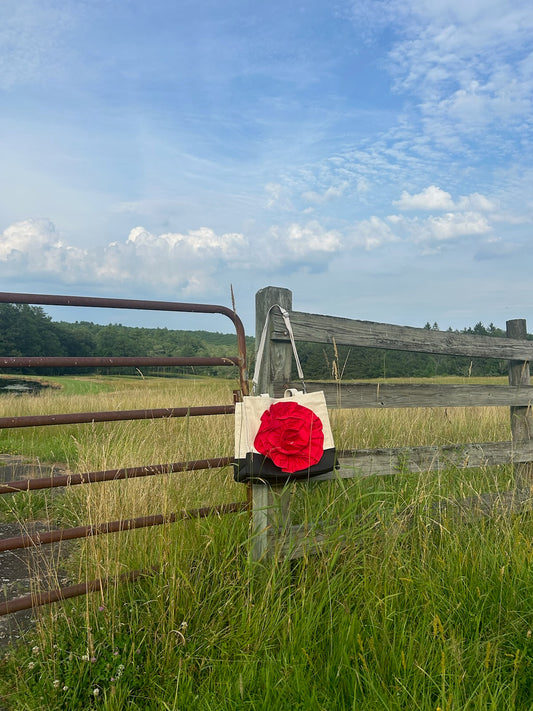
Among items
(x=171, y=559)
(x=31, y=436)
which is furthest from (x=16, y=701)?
(x=31, y=436)

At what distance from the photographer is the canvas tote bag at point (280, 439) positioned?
9.38 ft

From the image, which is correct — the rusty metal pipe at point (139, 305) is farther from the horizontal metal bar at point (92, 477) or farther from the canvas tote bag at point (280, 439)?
the horizontal metal bar at point (92, 477)

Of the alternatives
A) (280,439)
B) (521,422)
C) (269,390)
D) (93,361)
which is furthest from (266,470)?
(521,422)

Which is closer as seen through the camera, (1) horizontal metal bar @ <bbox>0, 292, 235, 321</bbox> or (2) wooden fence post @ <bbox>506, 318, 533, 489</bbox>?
(1) horizontal metal bar @ <bbox>0, 292, 235, 321</bbox>

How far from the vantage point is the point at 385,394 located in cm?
383

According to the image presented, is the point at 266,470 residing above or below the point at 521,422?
below

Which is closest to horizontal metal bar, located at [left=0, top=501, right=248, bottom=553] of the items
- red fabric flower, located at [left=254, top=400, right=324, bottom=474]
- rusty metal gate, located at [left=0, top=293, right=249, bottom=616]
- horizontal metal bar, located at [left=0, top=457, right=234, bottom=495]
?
rusty metal gate, located at [left=0, top=293, right=249, bottom=616]

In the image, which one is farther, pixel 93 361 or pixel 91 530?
pixel 93 361

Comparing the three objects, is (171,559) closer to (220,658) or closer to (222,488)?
(220,658)

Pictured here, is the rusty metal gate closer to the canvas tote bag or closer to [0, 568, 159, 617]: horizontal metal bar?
[0, 568, 159, 617]: horizontal metal bar

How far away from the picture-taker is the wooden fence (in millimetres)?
3078

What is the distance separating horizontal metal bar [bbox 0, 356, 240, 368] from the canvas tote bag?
16.8 inches

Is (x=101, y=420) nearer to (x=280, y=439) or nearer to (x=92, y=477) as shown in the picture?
(x=92, y=477)

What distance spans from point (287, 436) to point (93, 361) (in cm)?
113
